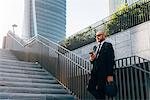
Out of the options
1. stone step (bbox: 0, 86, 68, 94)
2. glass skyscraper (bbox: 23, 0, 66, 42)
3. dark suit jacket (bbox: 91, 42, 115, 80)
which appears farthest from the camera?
glass skyscraper (bbox: 23, 0, 66, 42)

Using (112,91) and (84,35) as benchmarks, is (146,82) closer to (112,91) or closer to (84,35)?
(112,91)

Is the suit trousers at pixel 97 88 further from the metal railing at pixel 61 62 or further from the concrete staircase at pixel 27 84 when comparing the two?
the concrete staircase at pixel 27 84

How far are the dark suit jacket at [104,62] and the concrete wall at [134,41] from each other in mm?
4617

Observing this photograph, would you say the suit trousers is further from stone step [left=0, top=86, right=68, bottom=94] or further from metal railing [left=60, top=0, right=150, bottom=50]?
metal railing [left=60, top=0, right=150, bottom=50]

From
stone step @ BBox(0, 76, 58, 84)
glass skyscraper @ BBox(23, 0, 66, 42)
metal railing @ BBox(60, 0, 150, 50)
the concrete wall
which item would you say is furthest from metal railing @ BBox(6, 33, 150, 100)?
glass skyscraper @ BBox(23, 0, 66, 42)

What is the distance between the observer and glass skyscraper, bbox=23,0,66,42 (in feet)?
223

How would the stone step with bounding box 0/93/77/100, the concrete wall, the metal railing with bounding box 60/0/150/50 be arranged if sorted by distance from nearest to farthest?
the stone step with bounding box 0/93/77/100 → the concrete wall → the metal railing with bounding box 60/0/150/50

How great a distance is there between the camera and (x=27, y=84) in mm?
8203

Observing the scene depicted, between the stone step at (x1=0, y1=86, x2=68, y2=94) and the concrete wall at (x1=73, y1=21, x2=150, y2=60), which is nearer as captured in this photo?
the stone step at (x1=0, y1=86, x2=68, y2=94)

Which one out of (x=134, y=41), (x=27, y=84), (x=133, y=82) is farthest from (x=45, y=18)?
(x=133, y=82)

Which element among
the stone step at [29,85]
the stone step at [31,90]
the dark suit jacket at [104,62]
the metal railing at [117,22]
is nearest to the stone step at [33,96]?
the stone step at [31,90]

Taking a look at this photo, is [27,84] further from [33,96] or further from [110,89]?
[110,89]

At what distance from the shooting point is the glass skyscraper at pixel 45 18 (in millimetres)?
67938

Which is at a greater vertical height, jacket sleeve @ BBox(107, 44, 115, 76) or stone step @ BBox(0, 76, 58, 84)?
jacket sleeve @ BBox(107, 44, 115, 76)
